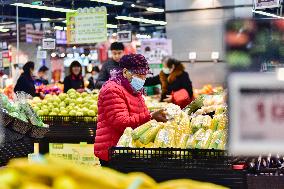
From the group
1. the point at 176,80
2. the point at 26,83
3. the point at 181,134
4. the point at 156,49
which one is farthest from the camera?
the point at 156,49

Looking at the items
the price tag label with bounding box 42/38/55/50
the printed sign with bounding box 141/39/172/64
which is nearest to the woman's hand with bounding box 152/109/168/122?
the printed sign with bounding box 141/39/172/64

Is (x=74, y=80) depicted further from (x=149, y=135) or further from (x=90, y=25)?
(x=149, y=135)

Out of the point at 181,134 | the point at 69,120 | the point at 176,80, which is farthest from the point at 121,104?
the point at 176,80

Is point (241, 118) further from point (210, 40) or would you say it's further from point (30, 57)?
point (30, 57)

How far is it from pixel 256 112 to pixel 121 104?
10.5 feet

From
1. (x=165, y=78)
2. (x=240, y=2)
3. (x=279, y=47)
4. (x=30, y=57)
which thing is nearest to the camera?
(x=279, y=47)

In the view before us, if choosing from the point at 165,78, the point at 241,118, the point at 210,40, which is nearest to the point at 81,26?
the point at 165,78

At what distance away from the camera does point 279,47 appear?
135 cm

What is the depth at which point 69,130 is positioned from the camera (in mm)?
7043

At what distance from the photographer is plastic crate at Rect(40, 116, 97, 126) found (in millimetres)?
7083

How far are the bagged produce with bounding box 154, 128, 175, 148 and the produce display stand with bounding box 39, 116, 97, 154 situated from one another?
10.7 ft

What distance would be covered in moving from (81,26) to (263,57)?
10.4 m

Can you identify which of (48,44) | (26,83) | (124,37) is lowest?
(26,83)

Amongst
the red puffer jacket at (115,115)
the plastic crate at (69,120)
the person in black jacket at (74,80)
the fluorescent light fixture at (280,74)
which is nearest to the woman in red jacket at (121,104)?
the red puffer jacket at (115,115)
